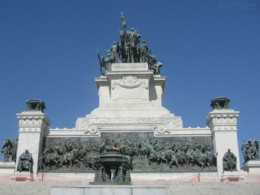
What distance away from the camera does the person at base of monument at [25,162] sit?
72.2 ft

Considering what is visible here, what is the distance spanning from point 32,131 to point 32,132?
0.22 feet

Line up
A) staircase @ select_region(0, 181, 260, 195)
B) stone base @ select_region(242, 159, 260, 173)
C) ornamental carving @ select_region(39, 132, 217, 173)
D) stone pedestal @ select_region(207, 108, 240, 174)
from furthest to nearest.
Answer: stone pedestal @ select_region(207, 108, 240, 174) < stone base @ select_region(242, 159, 260, 173) < ornamental carving @ select_region(39, 132, 217, 173) < staircase @ select_region(0, 181, 260, 195)

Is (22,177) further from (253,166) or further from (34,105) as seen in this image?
(253,166)

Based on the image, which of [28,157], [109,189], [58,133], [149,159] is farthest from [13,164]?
[109,189]

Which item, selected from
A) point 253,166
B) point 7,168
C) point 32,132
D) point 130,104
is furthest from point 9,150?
point 253,166

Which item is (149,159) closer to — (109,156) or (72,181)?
(72,181)

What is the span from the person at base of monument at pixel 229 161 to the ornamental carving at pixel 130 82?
8154 mm

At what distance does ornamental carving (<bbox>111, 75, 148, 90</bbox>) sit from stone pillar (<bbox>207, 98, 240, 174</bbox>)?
589 cm

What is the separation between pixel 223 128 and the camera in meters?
23.2

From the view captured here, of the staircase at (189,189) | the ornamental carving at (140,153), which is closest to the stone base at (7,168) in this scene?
the ornamental carving at (140,153)

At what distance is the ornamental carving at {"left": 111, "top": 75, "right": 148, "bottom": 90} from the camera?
89.1ft

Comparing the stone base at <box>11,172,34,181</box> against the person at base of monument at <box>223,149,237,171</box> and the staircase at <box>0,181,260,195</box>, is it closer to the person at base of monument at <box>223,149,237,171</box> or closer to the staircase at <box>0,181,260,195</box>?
the staircase at <box>0,181,260,195</box>

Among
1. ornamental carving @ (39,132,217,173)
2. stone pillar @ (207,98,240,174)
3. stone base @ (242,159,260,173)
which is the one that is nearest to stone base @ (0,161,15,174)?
ornamental carving @ (39,132,217,173)

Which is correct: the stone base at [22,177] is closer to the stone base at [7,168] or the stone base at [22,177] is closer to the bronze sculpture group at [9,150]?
the stone base at [7,168]
